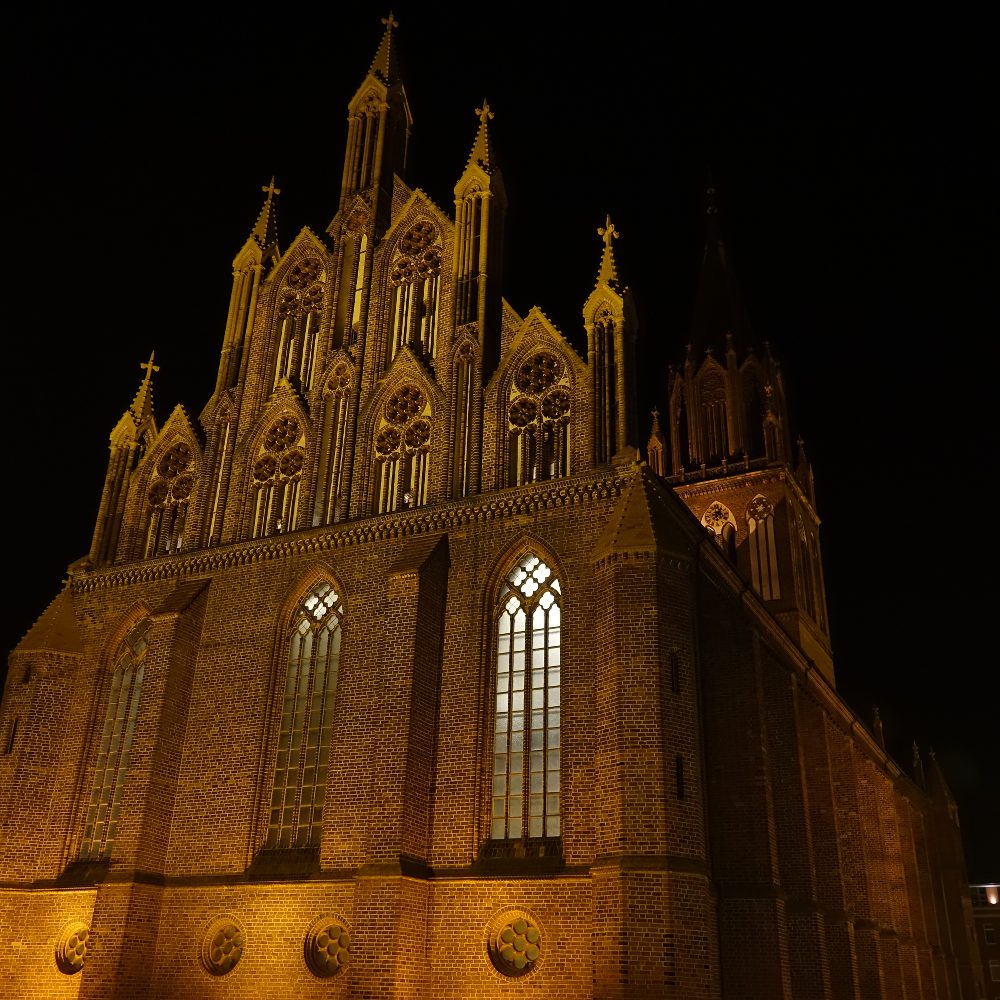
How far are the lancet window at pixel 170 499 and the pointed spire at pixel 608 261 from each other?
11564 millimetres

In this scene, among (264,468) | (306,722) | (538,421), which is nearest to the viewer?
(306,722)

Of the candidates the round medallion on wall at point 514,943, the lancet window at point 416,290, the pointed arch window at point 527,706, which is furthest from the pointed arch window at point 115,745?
the round medallion on wall at point 514,943

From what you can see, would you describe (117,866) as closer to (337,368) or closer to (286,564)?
(286,564)

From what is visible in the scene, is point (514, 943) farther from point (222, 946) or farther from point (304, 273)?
point (304, 273)

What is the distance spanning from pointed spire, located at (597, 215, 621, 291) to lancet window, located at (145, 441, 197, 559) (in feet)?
37.9

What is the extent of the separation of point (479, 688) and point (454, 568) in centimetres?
271

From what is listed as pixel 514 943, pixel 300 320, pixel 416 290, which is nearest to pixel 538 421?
pixel 416 290

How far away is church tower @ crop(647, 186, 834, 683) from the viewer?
38531mm

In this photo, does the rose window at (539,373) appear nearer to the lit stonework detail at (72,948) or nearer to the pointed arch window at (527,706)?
the pointed arch window at (527,706)

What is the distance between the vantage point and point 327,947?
19.5 meters

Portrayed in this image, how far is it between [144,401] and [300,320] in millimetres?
5067

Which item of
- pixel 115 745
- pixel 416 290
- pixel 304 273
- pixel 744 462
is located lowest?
pixel 115 745

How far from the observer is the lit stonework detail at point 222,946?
20344mm

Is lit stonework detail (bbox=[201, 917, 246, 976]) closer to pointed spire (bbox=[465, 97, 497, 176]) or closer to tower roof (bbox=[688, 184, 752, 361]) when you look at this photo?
pointed spire (bbox=[465, 97, 497, 176])
